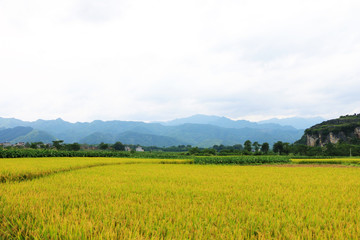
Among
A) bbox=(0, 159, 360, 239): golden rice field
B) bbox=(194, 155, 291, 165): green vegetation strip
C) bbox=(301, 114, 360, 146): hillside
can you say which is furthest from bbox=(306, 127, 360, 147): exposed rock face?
bbox=(0, 159, 360, 239): golden rice field

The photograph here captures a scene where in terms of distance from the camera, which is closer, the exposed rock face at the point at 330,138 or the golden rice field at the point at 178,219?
the golden rice field at the point at 178,219

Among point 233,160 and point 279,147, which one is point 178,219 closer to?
point 233,160

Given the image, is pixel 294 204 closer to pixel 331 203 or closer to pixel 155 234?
pixel 331 203

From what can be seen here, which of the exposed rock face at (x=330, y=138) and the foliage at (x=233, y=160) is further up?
the exposed rock face at (x=330, y=138)

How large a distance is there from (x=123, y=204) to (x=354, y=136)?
145m

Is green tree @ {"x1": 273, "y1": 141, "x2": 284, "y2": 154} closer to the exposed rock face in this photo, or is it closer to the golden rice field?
the exposed rock face

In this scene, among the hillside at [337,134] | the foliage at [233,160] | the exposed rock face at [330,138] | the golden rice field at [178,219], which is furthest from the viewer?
the exposed rock face at [330,138]

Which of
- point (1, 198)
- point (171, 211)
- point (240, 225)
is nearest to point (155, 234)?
point (171, 211)

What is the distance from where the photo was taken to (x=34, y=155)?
1329 inches

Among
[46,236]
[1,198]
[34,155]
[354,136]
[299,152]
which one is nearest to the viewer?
[46,236]

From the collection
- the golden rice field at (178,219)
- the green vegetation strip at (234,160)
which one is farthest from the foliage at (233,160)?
the golden rice field at (178,219)

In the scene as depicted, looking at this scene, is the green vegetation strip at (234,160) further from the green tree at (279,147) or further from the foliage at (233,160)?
the green tree at (279,147)

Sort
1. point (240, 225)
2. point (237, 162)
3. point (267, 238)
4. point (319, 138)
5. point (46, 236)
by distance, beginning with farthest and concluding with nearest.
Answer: point (319, 138)
point (237, 162)
point (240, 225)
point (267, 238)
point (46, 236)

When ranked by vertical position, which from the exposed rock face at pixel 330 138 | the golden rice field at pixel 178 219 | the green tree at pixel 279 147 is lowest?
the green tree at pixel 279 147
